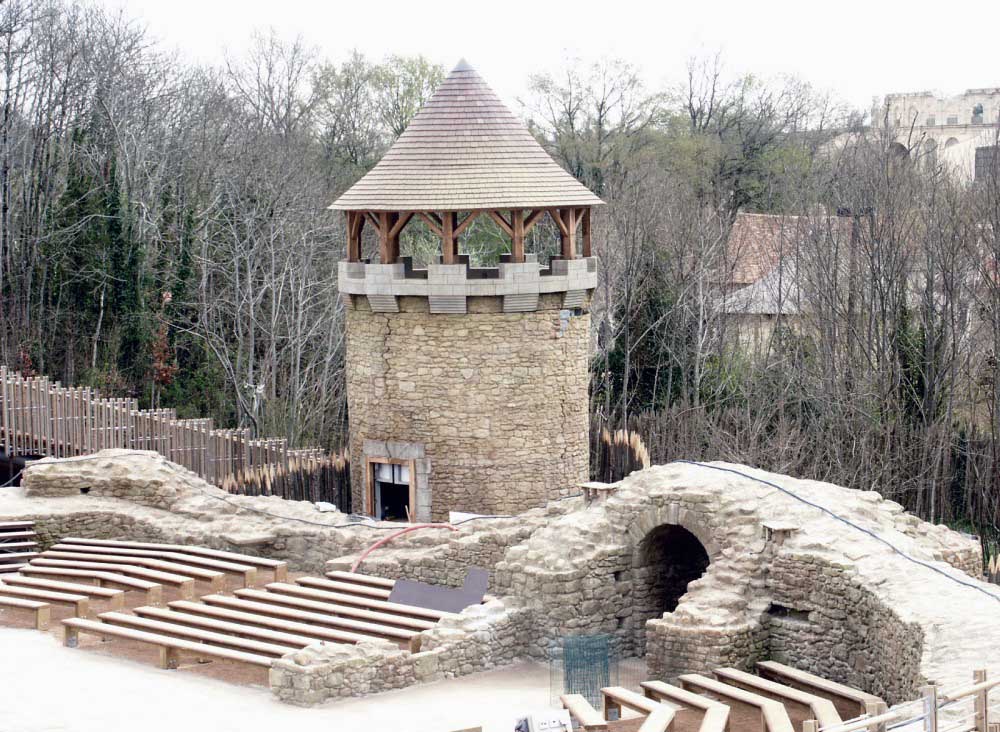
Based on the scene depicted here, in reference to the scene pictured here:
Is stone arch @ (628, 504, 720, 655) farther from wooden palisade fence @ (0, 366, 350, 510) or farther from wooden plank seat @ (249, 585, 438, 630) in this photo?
wooden palisade fence @ (0, 366, 350, 510)

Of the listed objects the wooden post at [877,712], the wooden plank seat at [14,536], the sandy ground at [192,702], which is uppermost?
the wooden post at [877,712]

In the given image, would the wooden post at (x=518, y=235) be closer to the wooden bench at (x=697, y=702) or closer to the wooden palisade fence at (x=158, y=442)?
the wooden palisade fence at (x=158, y=442)

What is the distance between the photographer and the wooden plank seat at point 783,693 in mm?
15742

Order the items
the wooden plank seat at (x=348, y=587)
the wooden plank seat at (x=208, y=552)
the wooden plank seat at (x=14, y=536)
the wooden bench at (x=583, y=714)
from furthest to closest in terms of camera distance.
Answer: the wooden plank seat at (x=14, y=536)
the wooden plank seat at (x=208, y=552)
the wooden plank seat at (x=348, y=587)
the wooden bench at (x=583, y=714)

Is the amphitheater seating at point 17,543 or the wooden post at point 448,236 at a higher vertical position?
the wooden post at point 448,236

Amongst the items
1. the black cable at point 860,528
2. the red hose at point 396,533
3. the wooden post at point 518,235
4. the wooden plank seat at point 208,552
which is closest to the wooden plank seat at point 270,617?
the wooden plank seat at point 208,552

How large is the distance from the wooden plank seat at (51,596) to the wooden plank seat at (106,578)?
604 millimetres

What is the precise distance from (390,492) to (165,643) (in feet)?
24.7

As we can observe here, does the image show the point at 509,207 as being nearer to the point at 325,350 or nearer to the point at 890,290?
the point at 890,290

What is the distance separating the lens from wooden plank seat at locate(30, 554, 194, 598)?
20.8 metres

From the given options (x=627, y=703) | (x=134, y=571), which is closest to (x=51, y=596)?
(x=134, y=571)

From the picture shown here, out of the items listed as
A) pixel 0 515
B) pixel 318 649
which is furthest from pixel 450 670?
→ pixel 0 515

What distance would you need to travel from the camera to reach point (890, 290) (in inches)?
1313

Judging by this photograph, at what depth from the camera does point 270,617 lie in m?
19.5
